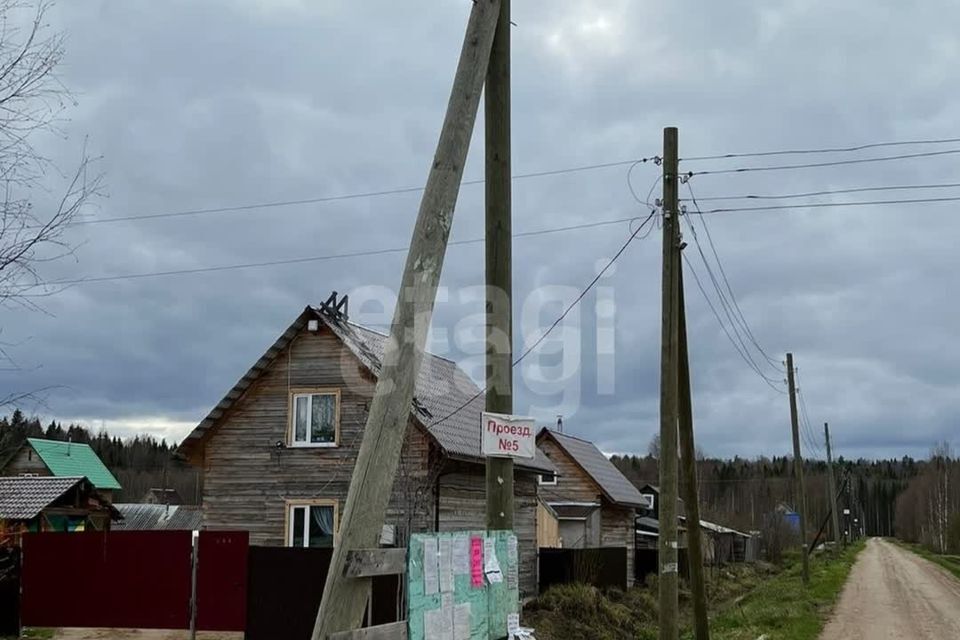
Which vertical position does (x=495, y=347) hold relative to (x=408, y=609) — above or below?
above

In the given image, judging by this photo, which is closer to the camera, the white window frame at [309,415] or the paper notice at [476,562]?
the paper notice at [476,562]

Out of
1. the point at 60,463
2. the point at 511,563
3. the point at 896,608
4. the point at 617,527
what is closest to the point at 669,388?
the point at 511,563

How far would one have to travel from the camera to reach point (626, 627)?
74.1 ft

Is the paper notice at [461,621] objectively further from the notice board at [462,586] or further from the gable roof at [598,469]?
the gable roof at [598,469]

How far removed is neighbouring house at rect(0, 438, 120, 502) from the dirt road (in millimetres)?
33662

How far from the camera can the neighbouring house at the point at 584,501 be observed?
1427 inches

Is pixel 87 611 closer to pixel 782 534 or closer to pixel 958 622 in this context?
pixel 958 622

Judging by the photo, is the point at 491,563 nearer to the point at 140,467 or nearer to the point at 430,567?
the point at 430,567

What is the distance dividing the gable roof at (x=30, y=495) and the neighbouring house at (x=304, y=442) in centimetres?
530

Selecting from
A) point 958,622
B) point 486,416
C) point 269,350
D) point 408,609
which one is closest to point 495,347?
point 486,416

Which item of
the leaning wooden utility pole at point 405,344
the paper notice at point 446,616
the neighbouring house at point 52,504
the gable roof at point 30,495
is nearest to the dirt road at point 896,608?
the paper notice at point 446,616

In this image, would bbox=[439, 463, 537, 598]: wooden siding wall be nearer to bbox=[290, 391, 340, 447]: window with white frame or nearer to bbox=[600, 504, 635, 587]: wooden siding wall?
bbox=[290, 391, 340, 447]: window with white frame

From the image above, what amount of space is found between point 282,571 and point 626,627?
951cm

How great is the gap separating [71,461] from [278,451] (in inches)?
1358
